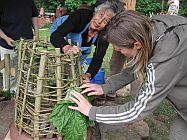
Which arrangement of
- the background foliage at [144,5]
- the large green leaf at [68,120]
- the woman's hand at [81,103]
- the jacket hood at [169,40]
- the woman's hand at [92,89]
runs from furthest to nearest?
the background foliage at [144,5]
the woman's hand at [92,89]
the large green leaf at [68,120]
the woman's hand at [81,103]
the jacket hood at [169,40]

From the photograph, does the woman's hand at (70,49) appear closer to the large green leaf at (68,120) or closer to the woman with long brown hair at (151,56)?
the large green leaf at (68,120)

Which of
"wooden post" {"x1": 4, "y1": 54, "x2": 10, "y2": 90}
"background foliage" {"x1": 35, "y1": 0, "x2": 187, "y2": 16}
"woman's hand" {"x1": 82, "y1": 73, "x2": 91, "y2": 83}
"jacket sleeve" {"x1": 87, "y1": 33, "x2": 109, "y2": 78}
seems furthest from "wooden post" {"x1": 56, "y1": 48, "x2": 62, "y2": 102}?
"background foliage" {"x1": 35, "y1": 0, "x2": 187, "y2": 16}

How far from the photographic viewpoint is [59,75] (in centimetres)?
192

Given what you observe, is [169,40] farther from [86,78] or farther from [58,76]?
[86,78]

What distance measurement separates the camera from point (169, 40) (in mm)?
1442

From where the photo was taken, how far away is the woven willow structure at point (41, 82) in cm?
191

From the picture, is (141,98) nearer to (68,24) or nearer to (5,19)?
(68,24)

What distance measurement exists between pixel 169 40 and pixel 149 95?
29cm

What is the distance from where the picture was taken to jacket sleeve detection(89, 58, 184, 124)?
1420 millimetres

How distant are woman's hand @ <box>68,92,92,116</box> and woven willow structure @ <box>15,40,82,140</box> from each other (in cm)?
17

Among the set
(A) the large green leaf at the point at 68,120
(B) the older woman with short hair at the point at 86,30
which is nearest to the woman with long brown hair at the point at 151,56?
(A) the large green leaf at the point at 68,120

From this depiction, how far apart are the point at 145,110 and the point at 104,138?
111 cm

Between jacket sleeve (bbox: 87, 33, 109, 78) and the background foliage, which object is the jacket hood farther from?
the background foliage

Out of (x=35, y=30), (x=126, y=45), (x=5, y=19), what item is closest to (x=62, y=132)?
(x=126, y=45)
